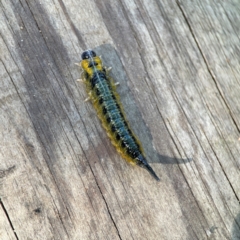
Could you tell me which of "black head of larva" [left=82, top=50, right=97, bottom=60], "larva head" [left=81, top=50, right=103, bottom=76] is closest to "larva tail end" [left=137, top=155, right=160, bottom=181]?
"larva head" [left=81, top=50, right=103, bottom=76]

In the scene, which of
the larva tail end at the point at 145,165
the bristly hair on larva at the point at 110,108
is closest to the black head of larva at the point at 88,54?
the bristly hair on larva at the point at 110,108

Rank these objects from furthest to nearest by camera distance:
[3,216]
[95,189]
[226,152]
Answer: [226,152] < [95,189] < [3,216]

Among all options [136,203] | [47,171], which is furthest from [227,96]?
[47,171]

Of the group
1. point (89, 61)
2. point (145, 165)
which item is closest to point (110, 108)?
point (89, 61)

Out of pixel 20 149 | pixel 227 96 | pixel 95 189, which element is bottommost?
pixel 95 189

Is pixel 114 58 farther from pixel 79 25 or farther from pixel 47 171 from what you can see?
pixel 47 171

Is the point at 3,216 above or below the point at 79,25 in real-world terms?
below

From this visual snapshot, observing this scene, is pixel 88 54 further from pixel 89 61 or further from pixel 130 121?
pixel 130 121
